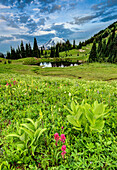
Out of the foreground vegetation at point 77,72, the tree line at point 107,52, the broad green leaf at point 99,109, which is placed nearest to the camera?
the broad green leaf at point 99,109

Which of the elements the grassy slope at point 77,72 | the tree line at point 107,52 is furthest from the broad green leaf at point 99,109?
the tree line at point 107,52

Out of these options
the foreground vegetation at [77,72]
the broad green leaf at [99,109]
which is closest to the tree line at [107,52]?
the foreground vegetation at [77,72]

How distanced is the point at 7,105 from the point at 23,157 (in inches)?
111

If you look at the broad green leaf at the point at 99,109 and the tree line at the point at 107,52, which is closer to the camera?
the broad green leaf at the point at 99,109

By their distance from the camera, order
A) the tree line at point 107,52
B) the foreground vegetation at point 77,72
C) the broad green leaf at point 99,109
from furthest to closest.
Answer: the tree line at point 107,52, the foreground vegetation at point 77,72, the broad green leaf at point 99,109

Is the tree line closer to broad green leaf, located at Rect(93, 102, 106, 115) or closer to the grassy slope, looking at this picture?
the grassy slope

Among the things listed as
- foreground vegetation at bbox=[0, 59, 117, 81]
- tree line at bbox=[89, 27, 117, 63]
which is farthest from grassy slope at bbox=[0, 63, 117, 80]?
tree line at bbox=[89, 27, 117, 63]

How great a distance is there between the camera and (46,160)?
6.72 ft

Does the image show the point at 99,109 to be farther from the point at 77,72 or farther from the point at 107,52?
the point at 107,52

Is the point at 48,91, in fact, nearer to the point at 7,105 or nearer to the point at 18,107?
the point at 18,107

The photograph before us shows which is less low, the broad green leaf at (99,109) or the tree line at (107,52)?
the tree line at (107,52)

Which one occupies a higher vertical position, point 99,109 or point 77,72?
point 77,72

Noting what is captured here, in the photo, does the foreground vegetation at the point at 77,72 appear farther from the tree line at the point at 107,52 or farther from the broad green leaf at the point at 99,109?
the tree line at the point at 107,52

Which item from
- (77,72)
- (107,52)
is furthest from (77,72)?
(107,52)
